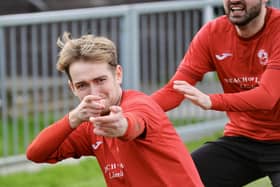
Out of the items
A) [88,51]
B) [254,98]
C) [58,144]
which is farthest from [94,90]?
[254,98]

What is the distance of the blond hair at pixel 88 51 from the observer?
13.9ft

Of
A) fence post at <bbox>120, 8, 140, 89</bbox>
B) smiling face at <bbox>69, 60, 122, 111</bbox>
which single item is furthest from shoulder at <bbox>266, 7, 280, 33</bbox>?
fence post at <bbox>120, 8, 140, 89</bbox>

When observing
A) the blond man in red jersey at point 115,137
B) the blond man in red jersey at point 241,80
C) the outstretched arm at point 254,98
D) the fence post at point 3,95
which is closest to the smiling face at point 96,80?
the blond man in red jersey at point 115,137

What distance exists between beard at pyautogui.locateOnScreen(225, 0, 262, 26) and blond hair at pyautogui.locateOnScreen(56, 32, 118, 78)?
Answer: 1.36 metres

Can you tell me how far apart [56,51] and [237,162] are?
3.45m

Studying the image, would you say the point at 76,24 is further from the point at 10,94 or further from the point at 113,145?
the point at 113,145

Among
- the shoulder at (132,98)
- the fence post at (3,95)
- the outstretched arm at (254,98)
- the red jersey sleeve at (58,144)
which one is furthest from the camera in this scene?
the fence post at (3,95)

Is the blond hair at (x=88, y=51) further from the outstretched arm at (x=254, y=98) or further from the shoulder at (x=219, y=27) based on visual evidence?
the shoulder at (x=219, y=27)

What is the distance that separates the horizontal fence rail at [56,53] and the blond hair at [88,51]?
392 centimetres

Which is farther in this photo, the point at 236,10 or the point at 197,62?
the point at 197,62

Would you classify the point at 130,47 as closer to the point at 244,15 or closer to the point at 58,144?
the point at 244,15

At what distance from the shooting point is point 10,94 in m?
8.53

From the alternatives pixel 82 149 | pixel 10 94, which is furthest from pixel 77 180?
pixel 82 149

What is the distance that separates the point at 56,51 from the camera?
8789 mm
